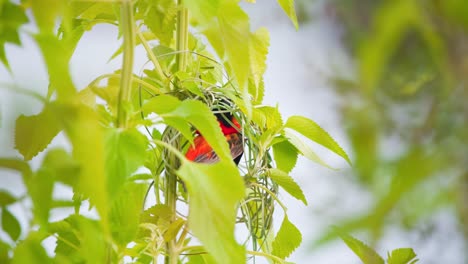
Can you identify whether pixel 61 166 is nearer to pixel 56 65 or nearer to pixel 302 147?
pixel 56 65

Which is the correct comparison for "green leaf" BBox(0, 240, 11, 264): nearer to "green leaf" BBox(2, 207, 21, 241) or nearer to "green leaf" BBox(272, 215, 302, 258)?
"green leaf" BBox(2, 207, 21, 241)

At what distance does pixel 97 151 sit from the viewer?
0.26 metres

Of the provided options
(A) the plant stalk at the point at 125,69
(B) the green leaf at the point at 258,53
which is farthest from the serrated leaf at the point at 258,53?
(A) the plant stalk at the point at 125,69

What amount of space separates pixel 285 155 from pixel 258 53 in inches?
5.1

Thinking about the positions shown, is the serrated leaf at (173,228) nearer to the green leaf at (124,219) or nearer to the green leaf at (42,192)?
the green leaf at (124,219)

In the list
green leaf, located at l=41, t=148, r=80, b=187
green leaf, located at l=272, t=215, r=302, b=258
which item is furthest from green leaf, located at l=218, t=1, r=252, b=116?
green leaf, located at l=272, t=215, r=302, b=258

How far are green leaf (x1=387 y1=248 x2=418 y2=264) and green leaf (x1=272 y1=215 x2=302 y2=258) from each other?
0.09 meters

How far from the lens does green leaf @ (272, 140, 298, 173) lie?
2.10 feet

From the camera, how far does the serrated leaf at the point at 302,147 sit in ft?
1.89

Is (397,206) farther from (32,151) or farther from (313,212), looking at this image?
(32,151)

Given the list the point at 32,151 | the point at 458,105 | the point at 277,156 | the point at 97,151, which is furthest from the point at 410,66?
the point at 277,156

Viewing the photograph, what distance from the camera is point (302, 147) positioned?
596 millimetres

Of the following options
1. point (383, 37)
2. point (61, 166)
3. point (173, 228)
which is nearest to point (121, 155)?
point (61, 166)

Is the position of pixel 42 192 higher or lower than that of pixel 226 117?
lower
